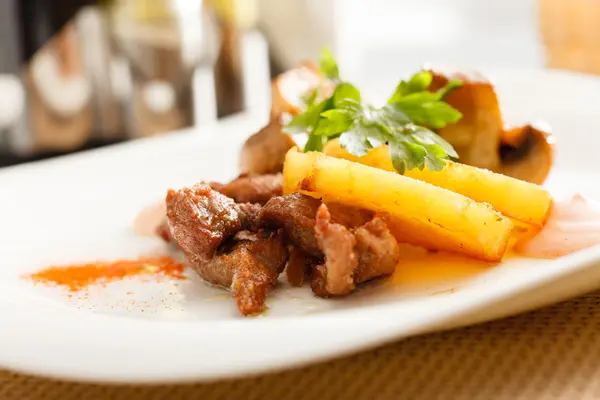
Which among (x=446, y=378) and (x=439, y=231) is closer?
(x=446, y=378)

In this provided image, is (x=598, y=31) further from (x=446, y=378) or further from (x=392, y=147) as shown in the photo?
(x=446, y=378)

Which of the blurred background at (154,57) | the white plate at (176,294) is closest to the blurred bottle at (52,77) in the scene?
the blurred background at (154,57)

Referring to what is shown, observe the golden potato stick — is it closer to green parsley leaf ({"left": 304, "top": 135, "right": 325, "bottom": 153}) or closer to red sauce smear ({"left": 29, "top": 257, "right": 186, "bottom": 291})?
green parsley leaf ({"left": 304, "top": 135, "right": 325, "bottom": 153})

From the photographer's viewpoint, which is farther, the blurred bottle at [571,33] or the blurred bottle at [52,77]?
the blurred bottle at [52,77]

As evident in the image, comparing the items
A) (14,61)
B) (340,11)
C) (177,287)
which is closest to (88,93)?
(14,61)

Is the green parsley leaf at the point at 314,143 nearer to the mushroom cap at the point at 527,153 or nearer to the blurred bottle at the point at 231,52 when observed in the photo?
the mushroom cap at the point at 527,153

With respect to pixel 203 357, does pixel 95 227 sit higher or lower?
lower

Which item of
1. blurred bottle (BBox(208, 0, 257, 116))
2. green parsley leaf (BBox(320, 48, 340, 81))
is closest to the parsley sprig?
green parsley leaf (BBox(320, 48, 340, 81))
